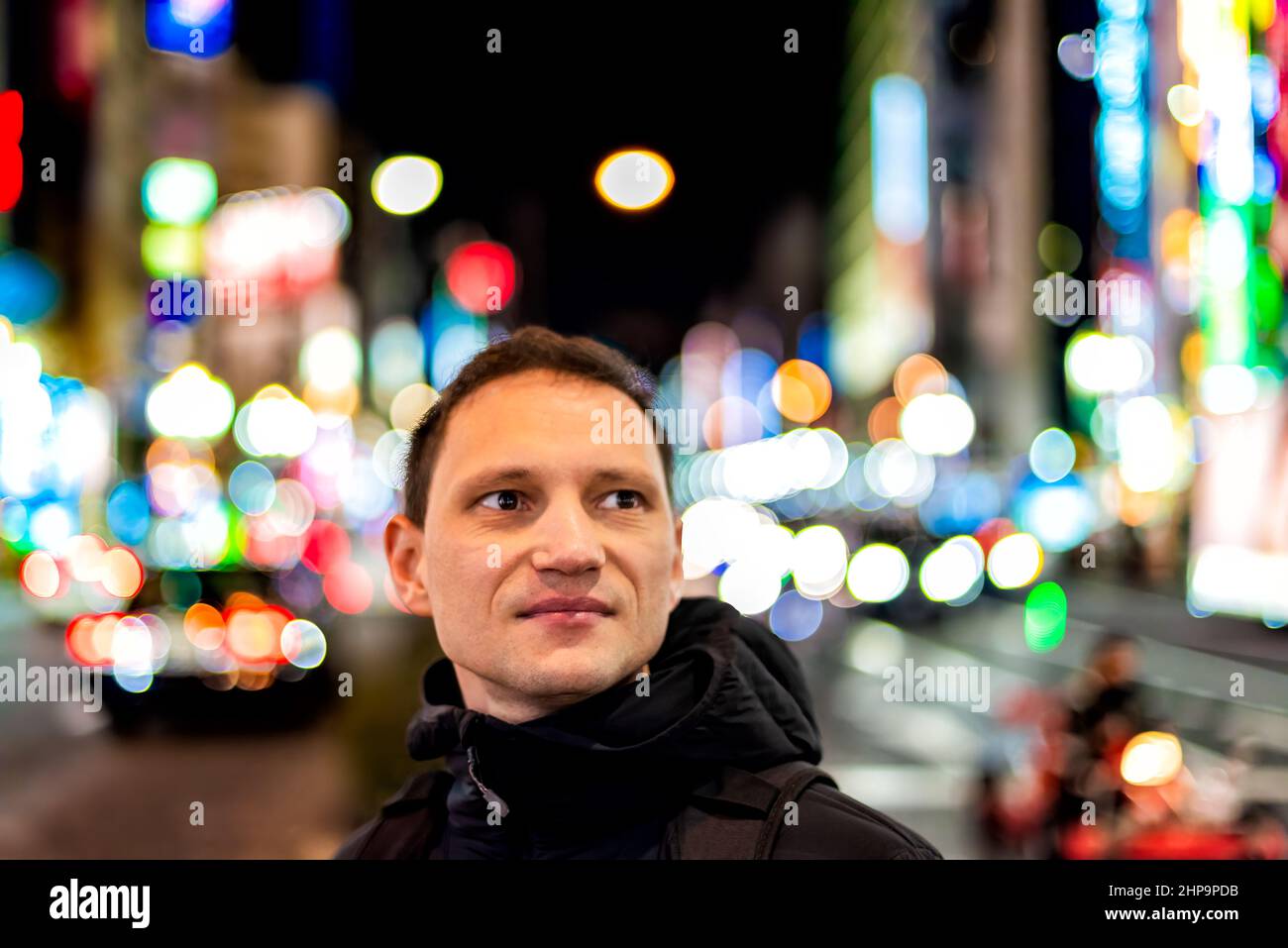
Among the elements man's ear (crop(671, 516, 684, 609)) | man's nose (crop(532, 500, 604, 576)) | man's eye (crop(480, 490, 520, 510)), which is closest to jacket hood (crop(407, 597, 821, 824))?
man's ear (crop(671, 516, 684, 609))

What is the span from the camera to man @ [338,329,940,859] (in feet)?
7.70

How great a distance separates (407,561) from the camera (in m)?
2.76

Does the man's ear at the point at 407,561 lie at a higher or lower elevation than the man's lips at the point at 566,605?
higher

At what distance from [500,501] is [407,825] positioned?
0.76 metres

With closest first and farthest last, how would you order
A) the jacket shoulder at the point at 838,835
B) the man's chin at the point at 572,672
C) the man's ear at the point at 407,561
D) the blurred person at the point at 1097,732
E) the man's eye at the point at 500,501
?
the jacket shoulder at the point at 838,835, the man's chin at the point at 572,672, the man's eye at the point at 500,501, the man's ear at the point at 407,561, the blurred person at the point at 1097,732

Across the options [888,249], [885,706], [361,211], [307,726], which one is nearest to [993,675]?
[885,706]

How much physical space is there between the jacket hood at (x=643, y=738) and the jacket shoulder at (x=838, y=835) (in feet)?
0.43

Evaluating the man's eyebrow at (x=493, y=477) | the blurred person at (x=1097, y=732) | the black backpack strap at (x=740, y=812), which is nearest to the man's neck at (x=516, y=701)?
the black backpack strap at (x=740, y=812)

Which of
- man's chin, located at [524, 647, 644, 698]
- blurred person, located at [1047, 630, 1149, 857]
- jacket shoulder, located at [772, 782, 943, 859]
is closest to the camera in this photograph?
jacket shoulder, located at [772, 782, 943, 859]

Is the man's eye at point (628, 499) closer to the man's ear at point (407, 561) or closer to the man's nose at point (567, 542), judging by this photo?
the man's nose at point (567, 542)

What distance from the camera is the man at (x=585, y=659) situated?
2.35 m

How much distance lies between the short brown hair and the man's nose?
24cm

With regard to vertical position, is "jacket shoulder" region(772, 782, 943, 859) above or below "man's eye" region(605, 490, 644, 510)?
below

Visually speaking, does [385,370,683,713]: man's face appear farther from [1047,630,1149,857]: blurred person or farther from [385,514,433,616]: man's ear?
[1047,630,1149,857]: blurred person
